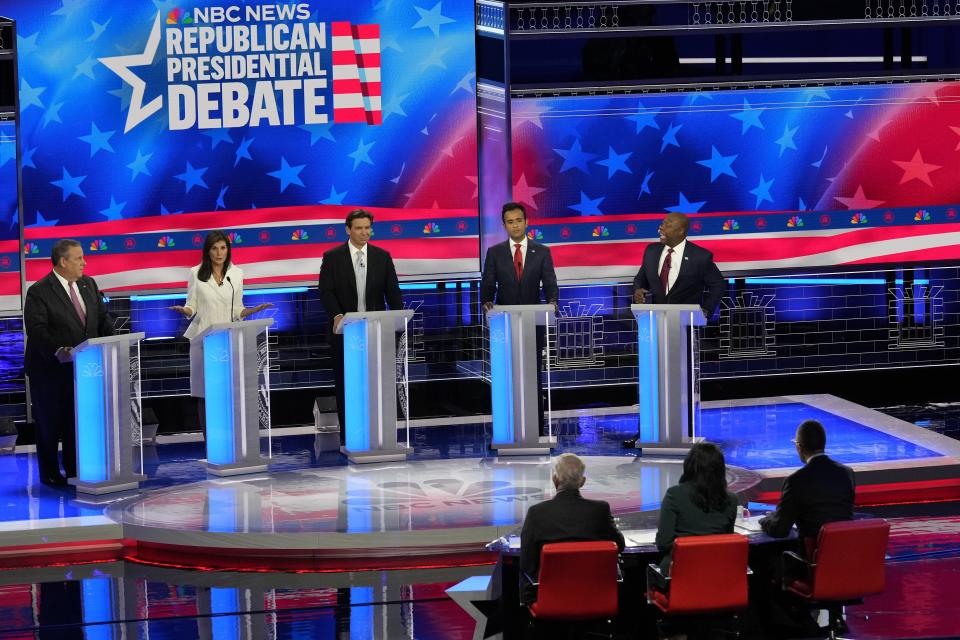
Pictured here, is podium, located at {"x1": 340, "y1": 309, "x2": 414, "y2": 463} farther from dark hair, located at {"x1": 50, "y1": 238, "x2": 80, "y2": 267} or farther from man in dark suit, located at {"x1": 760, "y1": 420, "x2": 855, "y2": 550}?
man in dark suit, located at {"x1": 760, "y1": 420, "x2": 855, "y2": 550}

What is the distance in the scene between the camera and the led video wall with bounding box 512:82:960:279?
33.8 ft

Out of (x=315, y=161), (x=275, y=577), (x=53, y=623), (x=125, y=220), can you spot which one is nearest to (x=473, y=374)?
(x=315, y=161)

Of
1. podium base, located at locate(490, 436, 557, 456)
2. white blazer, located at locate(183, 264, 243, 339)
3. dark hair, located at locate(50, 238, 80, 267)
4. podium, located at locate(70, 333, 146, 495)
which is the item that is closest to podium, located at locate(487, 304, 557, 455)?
podium base, located at locate(490, 436, 557, 456)

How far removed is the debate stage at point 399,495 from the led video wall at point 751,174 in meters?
1.65

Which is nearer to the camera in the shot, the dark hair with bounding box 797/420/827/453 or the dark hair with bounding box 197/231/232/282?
the dark hair with bounding box 797/420/827/453

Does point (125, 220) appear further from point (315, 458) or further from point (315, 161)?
point (315, 458)

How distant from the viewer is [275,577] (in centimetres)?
640

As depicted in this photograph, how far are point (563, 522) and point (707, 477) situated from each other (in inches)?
20.1

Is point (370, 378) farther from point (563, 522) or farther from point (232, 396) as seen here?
point (563, 522)

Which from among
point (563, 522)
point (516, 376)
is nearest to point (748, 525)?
point (563, 522)

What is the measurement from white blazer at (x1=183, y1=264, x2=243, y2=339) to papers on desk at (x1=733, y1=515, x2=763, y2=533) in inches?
137

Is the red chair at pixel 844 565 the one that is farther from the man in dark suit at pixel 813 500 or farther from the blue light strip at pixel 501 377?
the blue light strip at pixel 501 377

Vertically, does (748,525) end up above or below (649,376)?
below

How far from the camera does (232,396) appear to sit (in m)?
7.68
